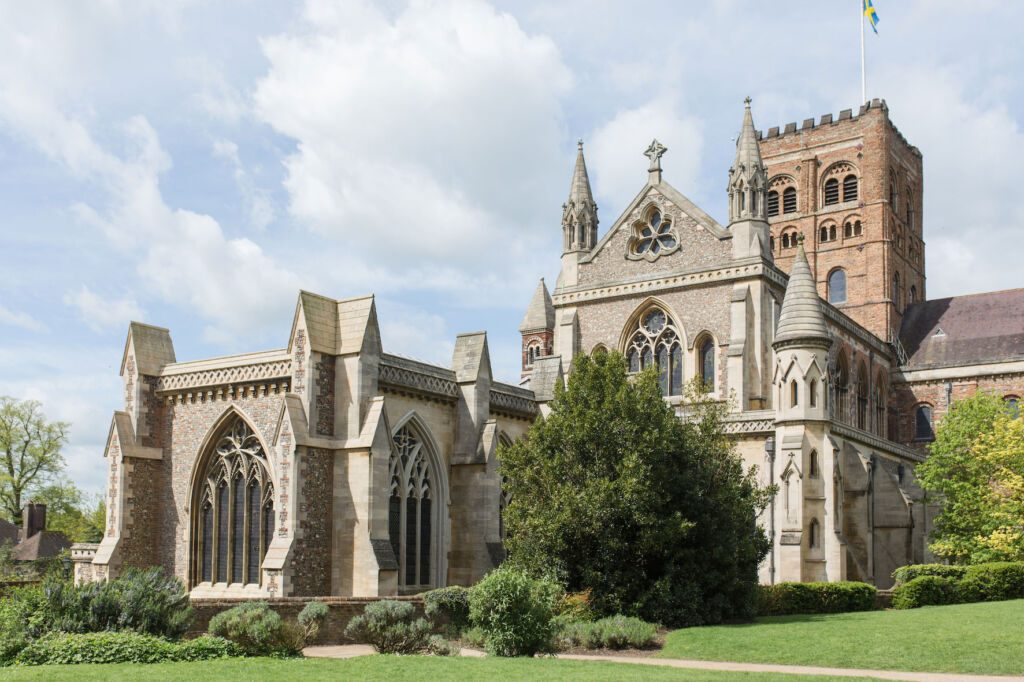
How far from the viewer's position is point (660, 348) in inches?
1529

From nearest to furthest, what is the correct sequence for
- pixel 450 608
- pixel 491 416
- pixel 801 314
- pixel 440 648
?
pixel 440 648 < pixel 450 608 < pixel 491 416 < pixel 801 314

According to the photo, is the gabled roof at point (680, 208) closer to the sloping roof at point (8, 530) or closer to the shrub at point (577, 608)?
the shrub at point (577, 608)

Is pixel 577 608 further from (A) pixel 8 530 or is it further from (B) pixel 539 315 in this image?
(A) pixel 8 530

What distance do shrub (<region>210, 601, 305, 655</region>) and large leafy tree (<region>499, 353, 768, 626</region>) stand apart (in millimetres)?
6679

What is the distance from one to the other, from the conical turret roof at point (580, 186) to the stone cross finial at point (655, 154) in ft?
9.18

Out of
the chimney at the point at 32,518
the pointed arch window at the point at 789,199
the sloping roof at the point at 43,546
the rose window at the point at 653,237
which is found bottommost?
the sloping roof at the point at 43,546

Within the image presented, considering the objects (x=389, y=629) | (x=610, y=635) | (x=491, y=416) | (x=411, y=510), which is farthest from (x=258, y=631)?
(x=491, y=416)

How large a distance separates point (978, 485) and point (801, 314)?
8656 mm

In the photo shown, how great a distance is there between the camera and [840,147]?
56.2 metres

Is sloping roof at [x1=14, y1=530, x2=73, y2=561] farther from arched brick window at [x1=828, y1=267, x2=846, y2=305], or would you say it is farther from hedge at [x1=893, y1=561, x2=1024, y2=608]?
arched brick window at [x1=828, y1=267, x2=846, y2=305]

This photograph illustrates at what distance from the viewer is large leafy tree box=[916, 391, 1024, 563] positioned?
31562 mm

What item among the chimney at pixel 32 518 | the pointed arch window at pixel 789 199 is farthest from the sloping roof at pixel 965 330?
the chimney at pixel 32 518

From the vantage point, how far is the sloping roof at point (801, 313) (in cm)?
3209

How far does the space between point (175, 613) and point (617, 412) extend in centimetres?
1065
